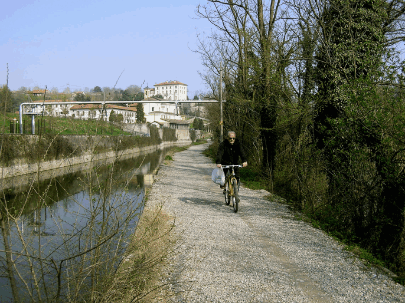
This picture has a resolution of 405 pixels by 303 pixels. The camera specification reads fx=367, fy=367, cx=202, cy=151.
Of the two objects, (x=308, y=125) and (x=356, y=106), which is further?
(x=308, y=125)

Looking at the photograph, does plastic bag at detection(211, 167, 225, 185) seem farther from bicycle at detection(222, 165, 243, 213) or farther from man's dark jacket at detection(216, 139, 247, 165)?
man's dark jacket at detection(216, 139, 247, 165)

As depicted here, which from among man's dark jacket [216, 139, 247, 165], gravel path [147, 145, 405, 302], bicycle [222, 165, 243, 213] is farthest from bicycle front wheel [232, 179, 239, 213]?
man's dark jacket [216, 139, 247, 165]

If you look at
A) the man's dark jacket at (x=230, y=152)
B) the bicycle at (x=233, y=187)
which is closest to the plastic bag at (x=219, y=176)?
the bicycle at (x=233, y=187)

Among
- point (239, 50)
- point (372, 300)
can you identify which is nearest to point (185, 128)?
point (239, 50)

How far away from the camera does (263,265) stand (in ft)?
17.7

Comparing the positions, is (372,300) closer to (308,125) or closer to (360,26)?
(360,26)

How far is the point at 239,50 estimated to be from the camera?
1909 centimetres

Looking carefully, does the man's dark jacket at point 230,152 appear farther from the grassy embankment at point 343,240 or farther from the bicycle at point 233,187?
the grassy embankment at point 343,240

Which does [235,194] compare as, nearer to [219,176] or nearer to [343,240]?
[219,176]

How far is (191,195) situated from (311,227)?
4.90 metres

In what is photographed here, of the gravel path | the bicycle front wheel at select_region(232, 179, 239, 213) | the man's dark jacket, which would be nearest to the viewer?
the gravel path

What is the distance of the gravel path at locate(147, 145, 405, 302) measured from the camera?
4430 millimetres

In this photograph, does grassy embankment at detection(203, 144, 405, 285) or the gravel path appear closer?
the gravel path

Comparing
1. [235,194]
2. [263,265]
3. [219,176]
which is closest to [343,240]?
[263,265]
